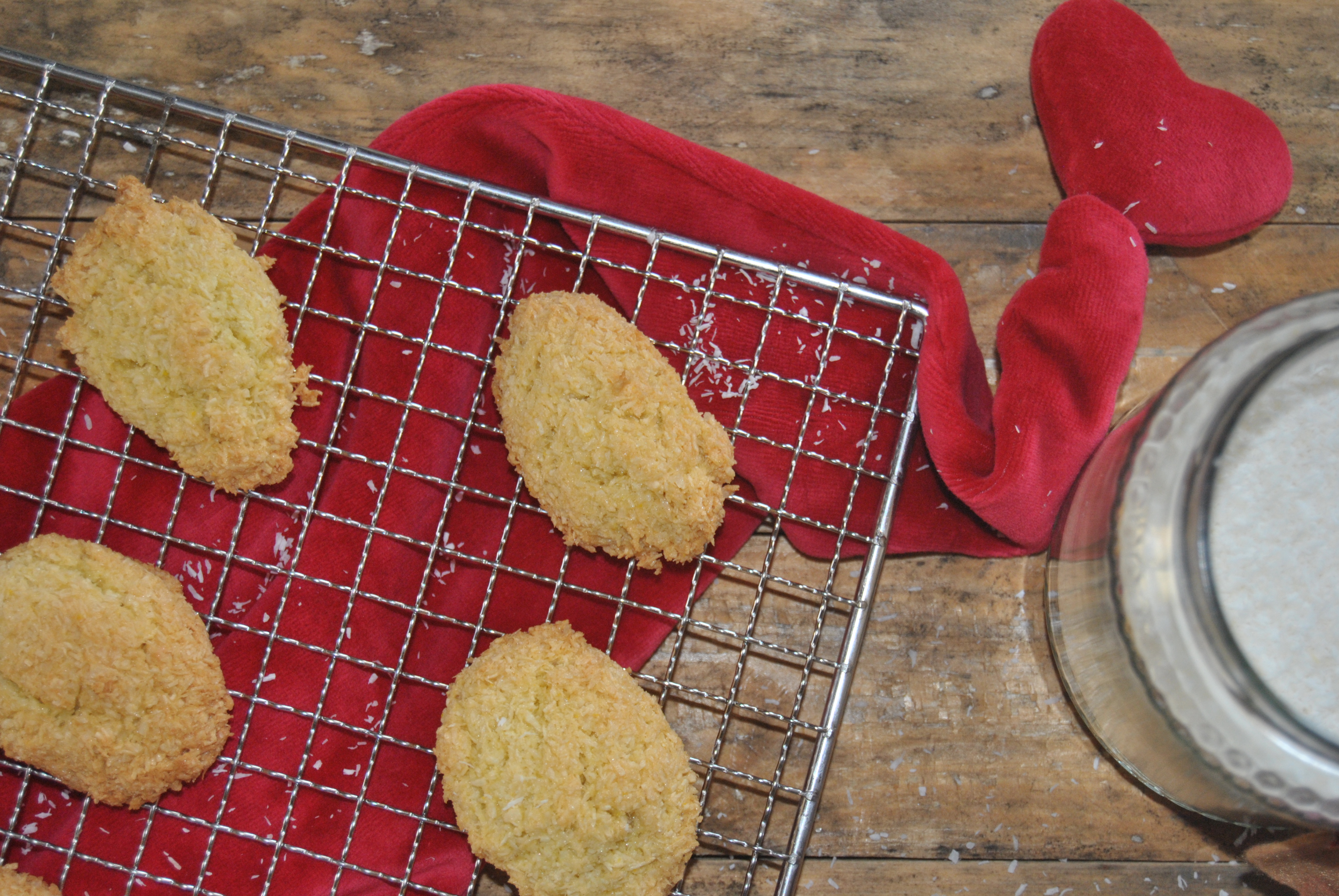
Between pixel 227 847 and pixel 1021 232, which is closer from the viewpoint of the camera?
pixel 227 847

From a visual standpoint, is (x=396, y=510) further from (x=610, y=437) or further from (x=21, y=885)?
(x=21, y=885)

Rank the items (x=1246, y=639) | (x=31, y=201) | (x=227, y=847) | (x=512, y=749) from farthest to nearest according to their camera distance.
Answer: (x=31, y=201) → (x=227, y=847) → (x=512, y=749) → (x=1246, y=639)

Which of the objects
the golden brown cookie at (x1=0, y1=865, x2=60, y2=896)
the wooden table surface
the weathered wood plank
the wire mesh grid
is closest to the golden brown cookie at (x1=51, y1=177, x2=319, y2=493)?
the wire mesh grid

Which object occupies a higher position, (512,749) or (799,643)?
(799,643)

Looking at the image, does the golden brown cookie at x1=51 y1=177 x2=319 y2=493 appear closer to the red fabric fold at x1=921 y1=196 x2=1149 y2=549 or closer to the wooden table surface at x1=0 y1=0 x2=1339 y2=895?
the wooden table surface at x1=0 y1=0 x2=1339 y2=895

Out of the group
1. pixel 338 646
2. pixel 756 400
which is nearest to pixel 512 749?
pixel 338 646

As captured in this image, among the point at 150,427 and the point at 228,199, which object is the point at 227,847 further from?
the point at 228,199
